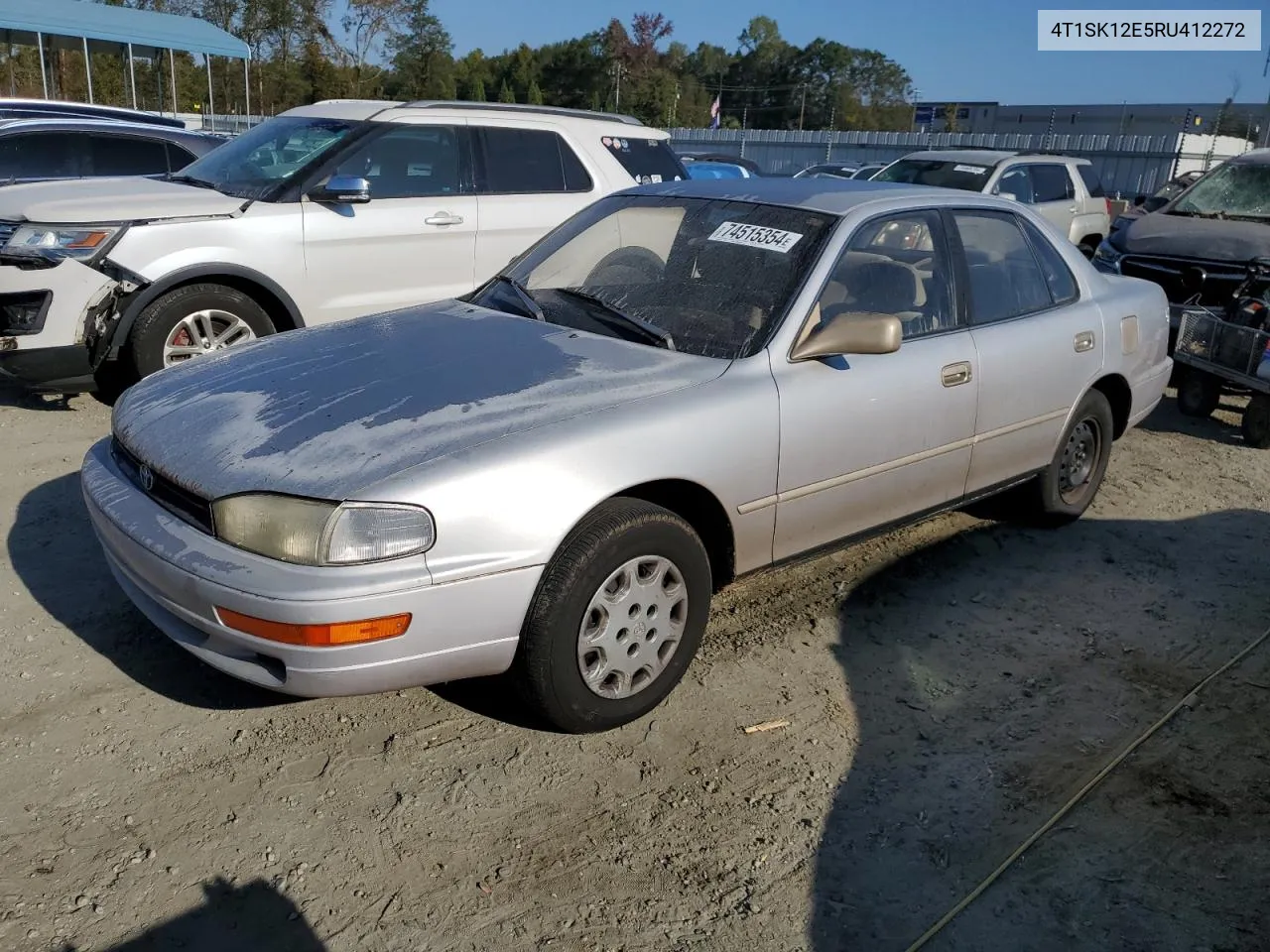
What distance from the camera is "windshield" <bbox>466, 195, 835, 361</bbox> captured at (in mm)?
3680

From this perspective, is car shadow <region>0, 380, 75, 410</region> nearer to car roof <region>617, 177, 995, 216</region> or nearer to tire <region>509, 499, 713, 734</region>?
car roof <region>617, 177, 995, 216</region>

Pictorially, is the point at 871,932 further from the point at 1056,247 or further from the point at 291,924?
the point at 1056,247

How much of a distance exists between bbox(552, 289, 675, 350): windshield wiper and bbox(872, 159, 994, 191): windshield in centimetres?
856

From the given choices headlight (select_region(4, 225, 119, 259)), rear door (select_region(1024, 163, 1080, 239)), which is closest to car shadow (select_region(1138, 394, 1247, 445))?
rear door (select_region(1024, 163, 1080, 239))

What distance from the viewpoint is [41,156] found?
322 inches

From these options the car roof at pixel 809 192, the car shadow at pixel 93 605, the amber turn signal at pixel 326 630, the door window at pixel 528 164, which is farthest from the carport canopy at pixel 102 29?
the amber turn signal at pixel 326 630

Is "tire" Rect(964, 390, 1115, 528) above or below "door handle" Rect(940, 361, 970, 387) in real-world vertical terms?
below

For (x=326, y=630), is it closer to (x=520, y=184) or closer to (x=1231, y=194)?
(x=520, y=184)

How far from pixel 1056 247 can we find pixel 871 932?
3.46 metres

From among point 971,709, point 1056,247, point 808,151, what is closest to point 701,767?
point 971,709

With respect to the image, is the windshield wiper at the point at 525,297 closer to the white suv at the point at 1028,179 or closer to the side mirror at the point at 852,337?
the side mirror at the point at 852,337

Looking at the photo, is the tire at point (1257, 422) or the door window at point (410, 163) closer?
the door window at point (410, 163)

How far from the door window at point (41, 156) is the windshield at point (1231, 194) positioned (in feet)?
29.6

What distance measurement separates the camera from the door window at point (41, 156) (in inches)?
314
